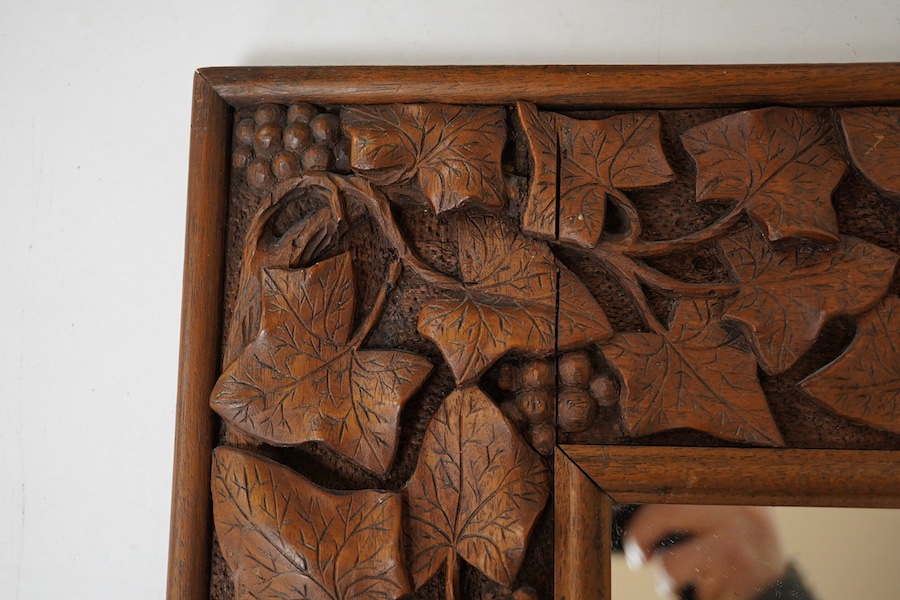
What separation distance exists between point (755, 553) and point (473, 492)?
0.27 m

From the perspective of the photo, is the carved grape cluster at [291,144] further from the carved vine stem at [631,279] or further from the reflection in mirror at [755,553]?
the reflection in mirror at [755,553]

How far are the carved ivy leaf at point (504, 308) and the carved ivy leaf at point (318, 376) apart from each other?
0.04 meters

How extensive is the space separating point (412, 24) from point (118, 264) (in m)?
0.43

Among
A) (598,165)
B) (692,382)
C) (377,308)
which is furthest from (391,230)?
(692,382)

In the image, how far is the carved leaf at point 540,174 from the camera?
674 millimetres

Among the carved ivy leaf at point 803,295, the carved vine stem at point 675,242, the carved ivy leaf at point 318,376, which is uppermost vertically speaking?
the carved vine stem at point 675,242

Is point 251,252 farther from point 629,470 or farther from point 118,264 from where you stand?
point 629,470

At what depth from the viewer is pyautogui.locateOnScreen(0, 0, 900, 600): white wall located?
75 cm

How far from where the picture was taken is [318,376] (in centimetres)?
68

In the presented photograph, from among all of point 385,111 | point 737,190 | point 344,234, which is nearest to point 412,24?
point 385,111

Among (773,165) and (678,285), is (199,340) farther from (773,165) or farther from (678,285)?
(773,165)

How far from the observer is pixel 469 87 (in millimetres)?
693

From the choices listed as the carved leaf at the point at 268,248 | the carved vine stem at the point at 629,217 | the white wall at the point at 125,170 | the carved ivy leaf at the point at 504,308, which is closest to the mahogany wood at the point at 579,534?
the carved ivy leaf at the point at 504,308

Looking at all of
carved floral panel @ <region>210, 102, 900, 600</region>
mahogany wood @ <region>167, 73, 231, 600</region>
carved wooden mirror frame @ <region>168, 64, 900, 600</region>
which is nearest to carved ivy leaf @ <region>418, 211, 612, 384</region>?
carved floral panel @ <region>210, 102, 900, 600</region>
